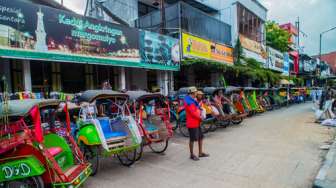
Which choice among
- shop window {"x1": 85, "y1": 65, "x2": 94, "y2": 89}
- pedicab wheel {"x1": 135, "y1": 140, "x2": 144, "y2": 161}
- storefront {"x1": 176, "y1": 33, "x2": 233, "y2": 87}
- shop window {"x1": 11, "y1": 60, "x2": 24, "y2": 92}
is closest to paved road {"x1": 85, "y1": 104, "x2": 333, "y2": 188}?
pedicab wheel {"x1": 135, "y1": 140, "x2": 144, "y2": 161}

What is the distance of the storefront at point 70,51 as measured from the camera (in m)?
7.77

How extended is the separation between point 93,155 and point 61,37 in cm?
548

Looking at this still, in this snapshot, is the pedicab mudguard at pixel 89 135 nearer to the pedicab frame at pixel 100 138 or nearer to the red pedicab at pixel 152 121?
the pedicab frame at pixel 100 138

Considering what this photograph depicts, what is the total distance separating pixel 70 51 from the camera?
9.12 metres

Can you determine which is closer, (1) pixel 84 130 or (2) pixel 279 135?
(1) pixel 84 130

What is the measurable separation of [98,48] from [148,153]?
17.4 ft

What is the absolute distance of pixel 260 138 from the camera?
27.5 ft

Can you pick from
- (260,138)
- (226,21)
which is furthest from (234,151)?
(226,21)

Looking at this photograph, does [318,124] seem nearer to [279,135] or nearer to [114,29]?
[279,135]

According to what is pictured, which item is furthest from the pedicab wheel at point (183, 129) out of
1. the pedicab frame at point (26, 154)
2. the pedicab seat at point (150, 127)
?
the pedicab frame at point (26, 154)

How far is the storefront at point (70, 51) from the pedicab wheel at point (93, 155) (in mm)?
4421

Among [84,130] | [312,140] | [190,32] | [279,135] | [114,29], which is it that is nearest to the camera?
[84,130]

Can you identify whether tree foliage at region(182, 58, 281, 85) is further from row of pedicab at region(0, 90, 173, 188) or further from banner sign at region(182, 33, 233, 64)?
row of pedicab at region(0, 90, 173, 188)

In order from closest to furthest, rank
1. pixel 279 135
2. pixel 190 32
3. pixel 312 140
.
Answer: pixel 312 140
pixel 279 135
pixel 190 32
